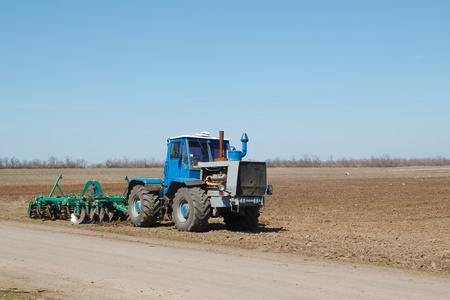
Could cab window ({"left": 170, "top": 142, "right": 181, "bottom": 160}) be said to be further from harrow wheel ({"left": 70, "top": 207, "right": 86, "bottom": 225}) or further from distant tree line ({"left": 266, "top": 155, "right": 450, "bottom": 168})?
distant tree line ({"left": 266, "top": 155, "right": 450, "bottom": 168})

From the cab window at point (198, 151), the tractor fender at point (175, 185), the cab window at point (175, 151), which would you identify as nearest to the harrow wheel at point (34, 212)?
the tractor fender at point (175, 185)

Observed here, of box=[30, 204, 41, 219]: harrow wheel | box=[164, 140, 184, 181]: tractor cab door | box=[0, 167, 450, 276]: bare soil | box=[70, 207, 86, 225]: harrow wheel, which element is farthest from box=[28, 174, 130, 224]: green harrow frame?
box=[164, 140, 184, 181]: tractor cab door

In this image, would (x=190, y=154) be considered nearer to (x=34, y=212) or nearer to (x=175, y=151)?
(x=175, y=151)

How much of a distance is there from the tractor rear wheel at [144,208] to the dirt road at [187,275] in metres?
3.39

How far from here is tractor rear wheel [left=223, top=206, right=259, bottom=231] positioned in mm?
15781

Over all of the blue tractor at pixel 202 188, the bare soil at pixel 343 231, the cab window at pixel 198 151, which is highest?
the cab window at pixel 198 151

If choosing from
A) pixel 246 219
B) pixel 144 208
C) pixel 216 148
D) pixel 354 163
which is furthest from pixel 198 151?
pixel 354 163

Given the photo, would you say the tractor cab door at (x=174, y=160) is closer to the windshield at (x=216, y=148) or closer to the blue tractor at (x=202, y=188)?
the blue tractor at (x=202, y=188)

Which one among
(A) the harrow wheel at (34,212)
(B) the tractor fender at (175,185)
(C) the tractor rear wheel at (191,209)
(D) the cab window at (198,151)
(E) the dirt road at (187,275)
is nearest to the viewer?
(E) the dirt road at (187,275)

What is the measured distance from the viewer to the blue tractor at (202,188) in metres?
14.7

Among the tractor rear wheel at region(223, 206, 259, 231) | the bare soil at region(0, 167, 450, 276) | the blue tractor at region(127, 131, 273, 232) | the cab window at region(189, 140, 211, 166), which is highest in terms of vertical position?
the cab window at region(189, 140, 211, 166)

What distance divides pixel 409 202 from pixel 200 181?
49.1ft

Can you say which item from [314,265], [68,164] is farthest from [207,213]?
[68,164]

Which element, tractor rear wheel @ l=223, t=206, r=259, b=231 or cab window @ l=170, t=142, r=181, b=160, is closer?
tractor rear wheel @ l=223, t=206, r=259, b=231
